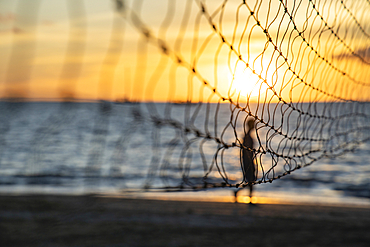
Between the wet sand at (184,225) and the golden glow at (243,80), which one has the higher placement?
the golden glow at (243,80)

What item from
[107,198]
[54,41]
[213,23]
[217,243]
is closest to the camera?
[54,41]

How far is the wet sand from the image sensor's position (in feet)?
12.4

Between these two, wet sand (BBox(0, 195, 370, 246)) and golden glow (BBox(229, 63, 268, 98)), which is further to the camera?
wet sand (BBox(0, 195, 370, 246))

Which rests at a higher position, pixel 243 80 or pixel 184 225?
pixel 243 80

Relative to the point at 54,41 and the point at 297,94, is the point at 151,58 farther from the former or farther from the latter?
the point at 297,94

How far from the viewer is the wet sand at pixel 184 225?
12.4 ft

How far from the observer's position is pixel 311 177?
8.53m

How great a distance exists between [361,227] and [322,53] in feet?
7.70

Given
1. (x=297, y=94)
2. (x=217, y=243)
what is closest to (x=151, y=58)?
(x=297, y=94)

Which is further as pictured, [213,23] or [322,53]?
[322,53]

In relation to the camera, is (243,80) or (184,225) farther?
(184,225)

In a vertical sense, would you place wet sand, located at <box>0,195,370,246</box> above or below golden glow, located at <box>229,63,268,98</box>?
below

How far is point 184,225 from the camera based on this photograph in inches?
166

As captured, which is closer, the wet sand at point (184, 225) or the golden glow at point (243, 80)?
the golden glow at point (243, 80)
